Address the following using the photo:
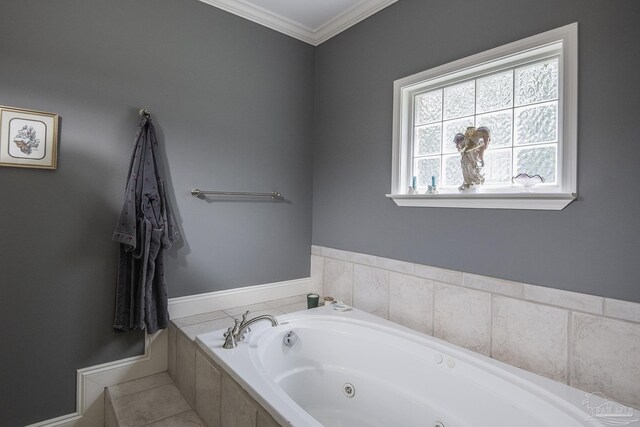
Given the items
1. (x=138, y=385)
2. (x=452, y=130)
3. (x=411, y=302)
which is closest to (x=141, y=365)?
(x=138, y=385)

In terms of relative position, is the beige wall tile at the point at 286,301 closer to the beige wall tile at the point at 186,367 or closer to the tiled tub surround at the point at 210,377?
the tiled tub surround at the point at 210,377

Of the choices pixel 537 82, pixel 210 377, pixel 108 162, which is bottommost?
pixel 210 377

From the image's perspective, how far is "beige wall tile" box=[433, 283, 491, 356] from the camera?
1729 millimetres

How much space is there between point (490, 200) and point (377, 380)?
1.14m

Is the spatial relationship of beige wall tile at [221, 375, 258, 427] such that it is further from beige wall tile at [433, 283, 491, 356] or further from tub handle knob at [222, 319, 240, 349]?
beige wall tile at [433, 283, 491, 356]

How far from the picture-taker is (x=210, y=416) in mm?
A: 1596

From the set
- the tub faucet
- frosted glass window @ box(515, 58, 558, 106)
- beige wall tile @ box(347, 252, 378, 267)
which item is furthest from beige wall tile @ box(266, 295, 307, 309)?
frosted glass window @ box(515, 58, 558, 106)

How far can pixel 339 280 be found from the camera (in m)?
2.62

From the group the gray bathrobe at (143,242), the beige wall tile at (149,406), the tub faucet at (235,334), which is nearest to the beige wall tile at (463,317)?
the tub faucet at (235,334)

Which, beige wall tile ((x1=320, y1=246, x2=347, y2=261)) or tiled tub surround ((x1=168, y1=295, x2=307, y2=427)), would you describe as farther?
beige wall tile ((x1=320, y1=246, x2=347, y2=261))

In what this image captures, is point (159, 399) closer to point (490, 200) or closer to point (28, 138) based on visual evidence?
point (28, 138)

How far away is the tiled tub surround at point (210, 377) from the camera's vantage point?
1.38 meters

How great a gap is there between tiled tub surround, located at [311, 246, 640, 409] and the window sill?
37cm

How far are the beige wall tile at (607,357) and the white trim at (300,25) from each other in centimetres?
215
